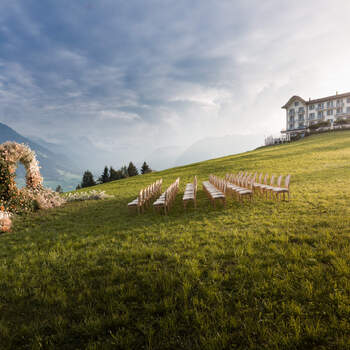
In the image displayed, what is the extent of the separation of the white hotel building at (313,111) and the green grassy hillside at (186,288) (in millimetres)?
57937

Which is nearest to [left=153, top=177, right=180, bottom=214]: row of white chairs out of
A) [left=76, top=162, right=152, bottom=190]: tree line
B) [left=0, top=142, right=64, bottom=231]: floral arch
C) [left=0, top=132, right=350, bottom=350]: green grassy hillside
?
[left=0, top=132, right=350, bottom=350]: green grassy hillside

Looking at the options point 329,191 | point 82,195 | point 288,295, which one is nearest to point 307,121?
point 329,191

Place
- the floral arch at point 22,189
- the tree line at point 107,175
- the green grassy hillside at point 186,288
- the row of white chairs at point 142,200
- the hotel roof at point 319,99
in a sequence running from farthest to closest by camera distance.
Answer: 1. the tree line at point 107,175
2. the hotel roof at point 319,99
3. the floral arch at point 22,189
4. the row of white chairs at point 142,200
5. the green grassy hillside at point 186,288

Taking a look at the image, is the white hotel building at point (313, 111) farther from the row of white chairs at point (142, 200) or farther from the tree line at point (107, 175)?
the row of white chairs at point (142, 200)

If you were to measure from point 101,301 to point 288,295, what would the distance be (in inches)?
112

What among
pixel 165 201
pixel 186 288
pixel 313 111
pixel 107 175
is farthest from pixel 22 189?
pixel 313 111

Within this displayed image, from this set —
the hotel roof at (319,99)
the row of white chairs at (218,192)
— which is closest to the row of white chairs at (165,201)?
the row of white chairs at (218,192)

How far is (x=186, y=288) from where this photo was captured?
3.26 meters

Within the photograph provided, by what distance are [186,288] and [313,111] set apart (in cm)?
7359

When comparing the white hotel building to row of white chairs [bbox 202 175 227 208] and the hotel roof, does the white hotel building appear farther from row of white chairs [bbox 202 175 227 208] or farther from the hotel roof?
row of white chairs [bbox 202 175 227 208]

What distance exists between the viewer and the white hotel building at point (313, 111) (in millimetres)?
56312

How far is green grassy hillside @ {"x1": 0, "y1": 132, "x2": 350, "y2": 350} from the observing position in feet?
8.02

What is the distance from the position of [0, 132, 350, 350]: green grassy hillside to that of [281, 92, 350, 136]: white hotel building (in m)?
57.9

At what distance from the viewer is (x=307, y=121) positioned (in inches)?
2403
